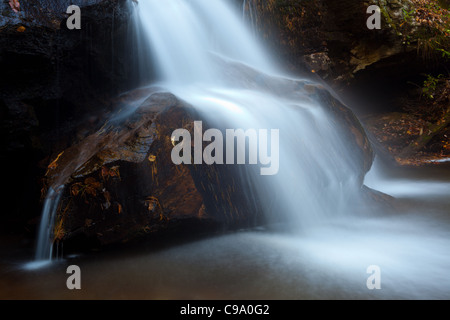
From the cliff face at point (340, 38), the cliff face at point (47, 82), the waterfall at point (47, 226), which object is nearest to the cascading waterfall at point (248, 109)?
the waterfall at point (47, 226)

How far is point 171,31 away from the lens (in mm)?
5395

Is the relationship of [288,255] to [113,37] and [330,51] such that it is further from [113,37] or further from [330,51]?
[330,51]

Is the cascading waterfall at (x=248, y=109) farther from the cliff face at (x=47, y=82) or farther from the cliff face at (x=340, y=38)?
the cliff face at (x=340, y=38)

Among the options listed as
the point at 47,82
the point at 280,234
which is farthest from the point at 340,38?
the point at 47,82

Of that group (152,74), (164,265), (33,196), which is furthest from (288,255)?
(152,74)

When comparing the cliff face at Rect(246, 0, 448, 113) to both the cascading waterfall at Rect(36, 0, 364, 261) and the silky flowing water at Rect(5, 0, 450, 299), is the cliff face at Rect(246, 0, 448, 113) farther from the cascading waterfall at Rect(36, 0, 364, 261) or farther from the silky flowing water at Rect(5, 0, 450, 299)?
the silky flowing water at Rect(5, 0, 450, 299)

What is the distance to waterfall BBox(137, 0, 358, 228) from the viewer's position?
3.56 m

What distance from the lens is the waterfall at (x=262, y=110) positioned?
3557 mm

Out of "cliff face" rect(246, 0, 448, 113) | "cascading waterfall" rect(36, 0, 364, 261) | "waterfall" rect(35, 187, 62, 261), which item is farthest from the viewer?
"cliff face" rect(246, 0, 448, 113)

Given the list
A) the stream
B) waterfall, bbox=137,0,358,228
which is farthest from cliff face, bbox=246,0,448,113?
the stream

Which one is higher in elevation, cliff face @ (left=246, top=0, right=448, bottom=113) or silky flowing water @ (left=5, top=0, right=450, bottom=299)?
cliff face @ (left=246, top=0, right=448, bottom=113)

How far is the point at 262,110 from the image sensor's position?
157 inches
